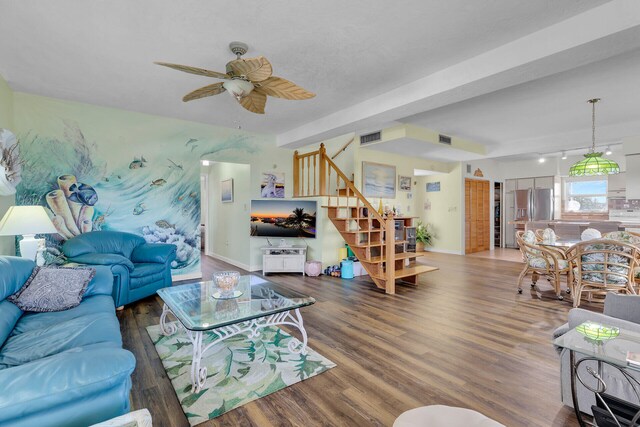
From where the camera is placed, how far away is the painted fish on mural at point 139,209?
15.3 feet

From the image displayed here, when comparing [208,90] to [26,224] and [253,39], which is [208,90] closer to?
[253,39]

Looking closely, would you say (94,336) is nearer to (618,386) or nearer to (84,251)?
(84,251)

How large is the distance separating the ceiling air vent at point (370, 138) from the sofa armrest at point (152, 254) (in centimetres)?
410

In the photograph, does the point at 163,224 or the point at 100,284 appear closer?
the point at 100,284

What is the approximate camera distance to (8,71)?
128 inches

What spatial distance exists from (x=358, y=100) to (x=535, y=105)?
2766 millimetres

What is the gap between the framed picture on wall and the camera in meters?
6.86

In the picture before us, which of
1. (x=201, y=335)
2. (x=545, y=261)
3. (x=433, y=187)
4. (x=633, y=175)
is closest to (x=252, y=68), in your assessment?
(x=201, y=335)

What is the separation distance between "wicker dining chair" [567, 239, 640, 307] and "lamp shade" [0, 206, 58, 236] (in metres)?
5.75

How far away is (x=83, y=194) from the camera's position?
13.9 ft

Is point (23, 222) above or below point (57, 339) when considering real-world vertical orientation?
above

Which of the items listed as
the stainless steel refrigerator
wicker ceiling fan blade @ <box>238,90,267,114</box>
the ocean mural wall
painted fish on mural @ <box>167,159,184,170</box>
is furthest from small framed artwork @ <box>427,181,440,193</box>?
wicker ceiling fan blade @ <box>238,90,267,114</box>

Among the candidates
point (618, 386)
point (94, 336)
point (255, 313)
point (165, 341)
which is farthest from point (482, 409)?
point (165, 341)

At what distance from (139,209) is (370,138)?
430cm
